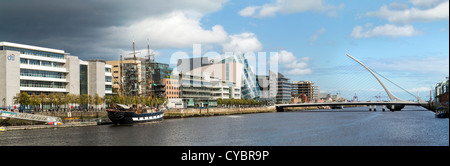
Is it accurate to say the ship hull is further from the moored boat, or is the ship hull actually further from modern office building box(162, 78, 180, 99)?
modern office building box(162, 78, 180, 99)

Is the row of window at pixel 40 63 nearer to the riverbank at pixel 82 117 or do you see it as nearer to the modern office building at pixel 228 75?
the riverbank at pixel 82 117

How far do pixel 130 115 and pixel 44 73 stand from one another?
2474 cm

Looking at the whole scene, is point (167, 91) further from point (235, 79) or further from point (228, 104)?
point (235, 79)

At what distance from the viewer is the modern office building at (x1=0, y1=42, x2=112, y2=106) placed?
247 ft

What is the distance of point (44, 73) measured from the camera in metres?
83.1

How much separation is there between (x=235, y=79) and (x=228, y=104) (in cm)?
4888

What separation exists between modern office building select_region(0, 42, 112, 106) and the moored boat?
19145mm

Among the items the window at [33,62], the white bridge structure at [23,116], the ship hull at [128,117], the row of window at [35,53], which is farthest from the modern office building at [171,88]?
the white bridge structure at [23,116]

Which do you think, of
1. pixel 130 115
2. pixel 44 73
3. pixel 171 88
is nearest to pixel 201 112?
pixel 171 88

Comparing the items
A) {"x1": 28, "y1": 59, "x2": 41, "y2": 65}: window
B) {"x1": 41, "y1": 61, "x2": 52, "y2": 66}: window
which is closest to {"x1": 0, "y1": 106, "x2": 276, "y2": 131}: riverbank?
{"x1": 28, "y1": 59, "x2": 41, "y2": 65}: window

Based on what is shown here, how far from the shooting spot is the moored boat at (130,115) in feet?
225

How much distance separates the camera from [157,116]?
76.9 meters

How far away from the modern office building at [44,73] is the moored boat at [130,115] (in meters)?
19.1

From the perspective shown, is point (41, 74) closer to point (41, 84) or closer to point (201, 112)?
point (41, 84)
